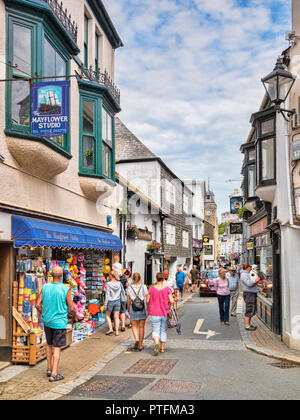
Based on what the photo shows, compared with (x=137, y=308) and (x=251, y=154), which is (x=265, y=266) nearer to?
(x=137, y=308)

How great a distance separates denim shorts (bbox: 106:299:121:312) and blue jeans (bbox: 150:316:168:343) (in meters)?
2.32

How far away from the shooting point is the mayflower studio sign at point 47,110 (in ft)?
26.5

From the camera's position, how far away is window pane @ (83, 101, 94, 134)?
12.6 metres

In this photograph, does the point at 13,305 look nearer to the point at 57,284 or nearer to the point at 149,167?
the point at 57,284

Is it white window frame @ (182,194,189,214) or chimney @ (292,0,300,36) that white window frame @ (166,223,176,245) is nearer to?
white window frame @ (182,194,189,214)

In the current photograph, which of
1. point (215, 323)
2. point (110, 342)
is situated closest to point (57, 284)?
point (110, 342)

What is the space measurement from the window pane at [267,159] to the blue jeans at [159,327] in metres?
5.41

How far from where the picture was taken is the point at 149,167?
85.5 feet

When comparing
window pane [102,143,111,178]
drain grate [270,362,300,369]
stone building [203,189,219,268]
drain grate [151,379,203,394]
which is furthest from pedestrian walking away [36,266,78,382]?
stone building [203,189,219,268]

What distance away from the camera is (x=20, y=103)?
8484 mm

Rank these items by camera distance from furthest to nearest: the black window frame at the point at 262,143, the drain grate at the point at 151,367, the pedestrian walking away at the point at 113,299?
the black window frame at the point at 262,143
the pedestrian walking away at the point at 113,299
the drain grate at the point at 151,367

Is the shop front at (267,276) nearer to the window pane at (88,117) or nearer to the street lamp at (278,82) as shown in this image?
the street lamp at (278,82)

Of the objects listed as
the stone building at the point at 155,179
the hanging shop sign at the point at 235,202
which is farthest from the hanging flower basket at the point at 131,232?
the hanging shop sign at the point at 235,202

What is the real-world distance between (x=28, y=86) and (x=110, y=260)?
8.50 m
